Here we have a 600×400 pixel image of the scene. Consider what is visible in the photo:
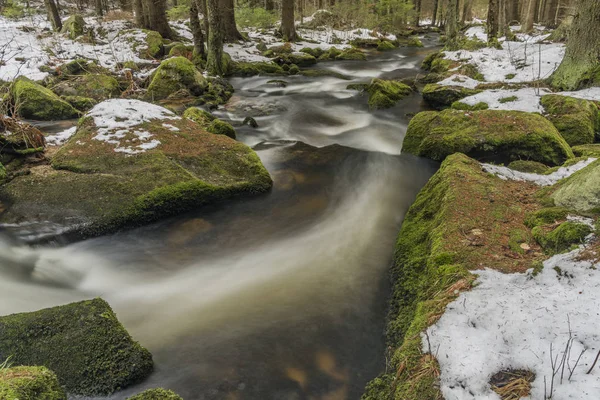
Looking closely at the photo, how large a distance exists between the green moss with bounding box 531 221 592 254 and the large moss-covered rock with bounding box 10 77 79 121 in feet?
33.7

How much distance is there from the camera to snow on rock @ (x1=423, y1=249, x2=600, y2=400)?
6.41 feet

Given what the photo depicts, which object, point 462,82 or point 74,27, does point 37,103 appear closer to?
point 74,27

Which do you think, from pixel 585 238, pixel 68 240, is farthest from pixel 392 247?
pixel 68 240

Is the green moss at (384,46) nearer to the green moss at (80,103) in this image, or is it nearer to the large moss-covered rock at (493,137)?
the large moss-covered rock at (493,137)

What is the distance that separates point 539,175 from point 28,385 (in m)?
5.55

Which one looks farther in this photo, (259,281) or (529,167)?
(529,167)

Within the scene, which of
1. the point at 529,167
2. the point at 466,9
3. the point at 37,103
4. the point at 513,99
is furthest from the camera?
the point at 466,9

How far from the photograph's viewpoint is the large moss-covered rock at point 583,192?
10.5 ft

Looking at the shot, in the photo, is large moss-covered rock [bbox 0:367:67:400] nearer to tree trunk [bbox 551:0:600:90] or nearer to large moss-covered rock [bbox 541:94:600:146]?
large moss-covered rock [bbox 541:94:600:146]

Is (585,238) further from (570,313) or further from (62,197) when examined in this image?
(62,197)

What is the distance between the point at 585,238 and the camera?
2.78 metres

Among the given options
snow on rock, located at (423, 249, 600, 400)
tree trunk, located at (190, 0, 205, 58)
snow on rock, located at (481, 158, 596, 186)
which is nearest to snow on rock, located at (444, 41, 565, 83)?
snow on rock, located at (481, 158, 596, 186)

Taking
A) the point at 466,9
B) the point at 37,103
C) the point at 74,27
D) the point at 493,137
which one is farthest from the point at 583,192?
the point at 466,9

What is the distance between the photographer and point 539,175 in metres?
4.67
